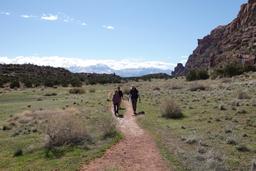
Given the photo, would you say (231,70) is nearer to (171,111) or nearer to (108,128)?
(171,111)

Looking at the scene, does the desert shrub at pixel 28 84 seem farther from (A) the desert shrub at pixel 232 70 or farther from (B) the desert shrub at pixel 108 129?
(B) the desert shrub at pixel 108 129

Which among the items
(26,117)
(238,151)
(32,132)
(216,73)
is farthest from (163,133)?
(216,73)

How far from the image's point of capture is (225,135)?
1938 cm

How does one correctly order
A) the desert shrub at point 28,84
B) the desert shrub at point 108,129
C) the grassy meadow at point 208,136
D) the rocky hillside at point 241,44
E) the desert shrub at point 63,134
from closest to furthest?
the grassy meadow at point 208,136 → the desert shrub at point 63,134 → the desert shrub at point 108,129 → the desert shrub at point 28,84 → the rocky hillside at point 241,44

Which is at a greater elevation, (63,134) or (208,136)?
(63,134)

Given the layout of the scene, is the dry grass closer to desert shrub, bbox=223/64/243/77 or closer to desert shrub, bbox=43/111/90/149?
desert shrub, bbox=43/111/90/149

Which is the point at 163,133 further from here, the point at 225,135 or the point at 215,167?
the point at 215,167

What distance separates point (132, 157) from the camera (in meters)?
15.5

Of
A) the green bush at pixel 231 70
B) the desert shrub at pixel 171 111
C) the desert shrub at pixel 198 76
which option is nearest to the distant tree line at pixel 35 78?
the desert shrub at pixel 198 76

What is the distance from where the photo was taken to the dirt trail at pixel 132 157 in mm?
14078

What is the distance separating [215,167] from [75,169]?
5.11m

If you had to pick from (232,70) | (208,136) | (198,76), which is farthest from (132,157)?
(198,76)

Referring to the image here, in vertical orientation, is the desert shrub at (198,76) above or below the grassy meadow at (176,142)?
above

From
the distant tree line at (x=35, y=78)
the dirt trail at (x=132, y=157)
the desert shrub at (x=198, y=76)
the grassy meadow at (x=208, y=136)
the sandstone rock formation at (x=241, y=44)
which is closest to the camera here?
the dirt trail at (x=132, y=157)
